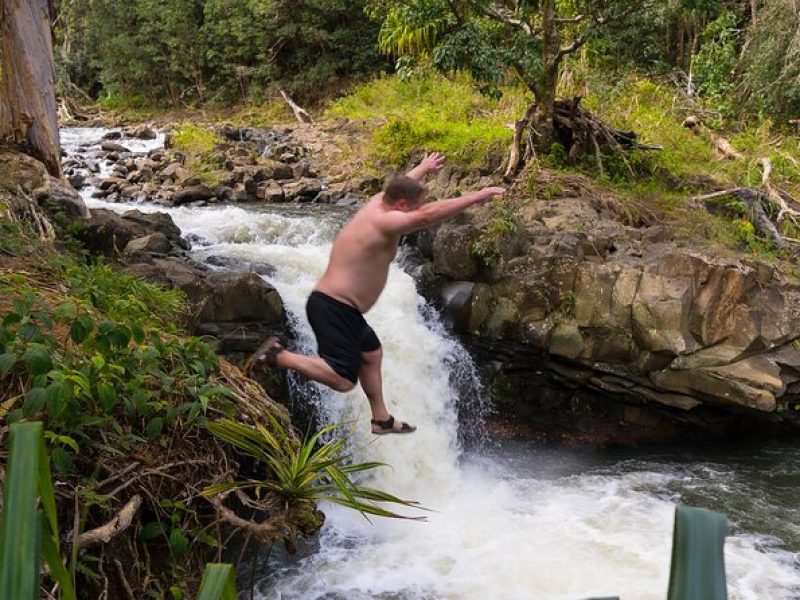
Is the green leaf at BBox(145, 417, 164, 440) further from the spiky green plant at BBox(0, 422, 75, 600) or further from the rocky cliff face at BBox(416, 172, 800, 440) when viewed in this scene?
the rocky cliff face at BBox(416, 172, 800, 440)

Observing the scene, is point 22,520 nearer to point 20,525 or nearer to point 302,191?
point 20,525

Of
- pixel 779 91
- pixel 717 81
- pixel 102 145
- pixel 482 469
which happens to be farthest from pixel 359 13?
pixel 482 469

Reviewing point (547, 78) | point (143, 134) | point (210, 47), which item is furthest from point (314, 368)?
point (210, 47)

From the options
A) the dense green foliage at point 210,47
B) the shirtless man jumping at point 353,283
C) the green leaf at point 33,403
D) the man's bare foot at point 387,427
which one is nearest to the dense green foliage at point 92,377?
the green leaf at point 33,403

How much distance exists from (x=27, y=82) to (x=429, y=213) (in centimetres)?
657

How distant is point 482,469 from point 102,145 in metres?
14.1

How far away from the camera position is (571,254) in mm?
8266

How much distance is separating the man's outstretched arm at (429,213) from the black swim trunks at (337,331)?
1.79ft

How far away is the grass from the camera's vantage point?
41.7 ft

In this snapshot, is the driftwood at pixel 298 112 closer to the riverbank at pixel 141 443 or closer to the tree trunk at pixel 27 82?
the tree trunk at pixel 27 82

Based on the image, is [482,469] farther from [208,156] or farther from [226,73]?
[226,73]

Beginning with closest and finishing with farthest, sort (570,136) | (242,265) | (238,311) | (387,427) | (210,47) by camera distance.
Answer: (387,427), (238,311), (242,265), (570,136), (210,47)

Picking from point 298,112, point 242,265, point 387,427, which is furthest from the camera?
point 298,112

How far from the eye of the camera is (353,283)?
13.3ft
